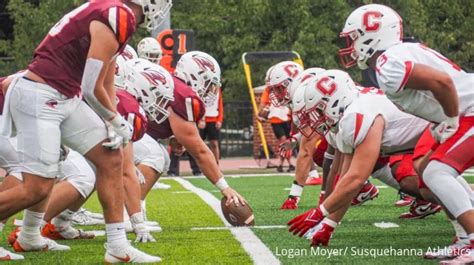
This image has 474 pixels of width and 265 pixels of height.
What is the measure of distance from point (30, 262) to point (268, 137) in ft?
52.1

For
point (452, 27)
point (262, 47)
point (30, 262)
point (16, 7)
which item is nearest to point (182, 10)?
point (262, 47)

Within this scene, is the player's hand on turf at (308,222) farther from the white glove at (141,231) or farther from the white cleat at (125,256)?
the white glove at (141,231)

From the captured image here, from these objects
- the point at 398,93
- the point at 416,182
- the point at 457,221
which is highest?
the point at 398,93

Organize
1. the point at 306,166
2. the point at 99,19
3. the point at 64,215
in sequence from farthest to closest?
1. the point at 306,166
2. the point at 64,215
3. the point at 99,19

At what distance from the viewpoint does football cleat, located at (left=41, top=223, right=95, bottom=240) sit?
8.04 metres

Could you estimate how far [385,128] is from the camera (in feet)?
24.1

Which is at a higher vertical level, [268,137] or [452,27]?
[452,27]

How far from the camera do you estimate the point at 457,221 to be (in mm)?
6223

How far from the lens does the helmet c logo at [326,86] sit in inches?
287

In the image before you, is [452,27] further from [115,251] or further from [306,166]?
[115,251]

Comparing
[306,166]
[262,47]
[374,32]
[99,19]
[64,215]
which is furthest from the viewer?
[262,47]

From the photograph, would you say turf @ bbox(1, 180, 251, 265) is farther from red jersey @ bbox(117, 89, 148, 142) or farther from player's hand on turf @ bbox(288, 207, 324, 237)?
red jersey @ bbox(117, 89, 148, 142)

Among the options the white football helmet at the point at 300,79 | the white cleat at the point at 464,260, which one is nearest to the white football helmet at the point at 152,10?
the white cleat at the point at 464,260

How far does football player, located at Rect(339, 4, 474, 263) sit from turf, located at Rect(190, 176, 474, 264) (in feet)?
1.37
